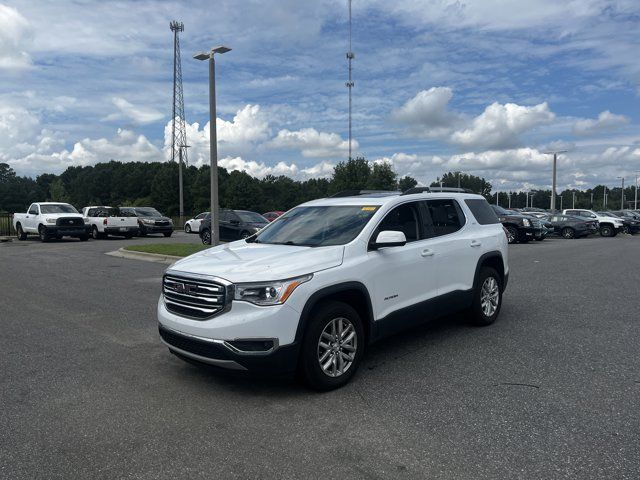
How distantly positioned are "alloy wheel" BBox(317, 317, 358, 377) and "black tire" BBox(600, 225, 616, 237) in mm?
33229

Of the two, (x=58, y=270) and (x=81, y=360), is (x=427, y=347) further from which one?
(x=58, y=270)

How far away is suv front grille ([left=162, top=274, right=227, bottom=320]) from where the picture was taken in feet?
14.0

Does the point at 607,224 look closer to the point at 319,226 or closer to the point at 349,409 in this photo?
the point at 319,226

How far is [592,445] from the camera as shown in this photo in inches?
137

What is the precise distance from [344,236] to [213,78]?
11.4m

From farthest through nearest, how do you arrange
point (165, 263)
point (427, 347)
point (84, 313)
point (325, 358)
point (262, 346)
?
point (165, 263) < point (84, 313) < point (427, 347) < point (325, 358) < point (262, 346)

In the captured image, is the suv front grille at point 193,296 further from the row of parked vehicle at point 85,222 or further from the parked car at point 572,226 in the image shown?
the parked car at point 572,226

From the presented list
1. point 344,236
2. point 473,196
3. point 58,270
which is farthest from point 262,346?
Answer: point 58,270

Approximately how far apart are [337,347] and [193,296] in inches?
52.5

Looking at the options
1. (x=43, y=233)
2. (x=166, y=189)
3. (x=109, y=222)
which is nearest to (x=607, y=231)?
(x=109, y=222)

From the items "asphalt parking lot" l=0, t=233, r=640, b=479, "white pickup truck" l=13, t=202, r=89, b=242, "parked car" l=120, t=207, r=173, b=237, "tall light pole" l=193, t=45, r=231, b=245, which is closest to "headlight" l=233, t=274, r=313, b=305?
"asphalt parking lot" l=0, t=233, r=640, b=479

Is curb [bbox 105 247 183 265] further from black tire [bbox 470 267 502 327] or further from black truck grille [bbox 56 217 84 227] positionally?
black tire [bbox 470 267 502 327]

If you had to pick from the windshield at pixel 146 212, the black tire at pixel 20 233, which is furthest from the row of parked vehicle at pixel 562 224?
the black tire at pixel 20 233

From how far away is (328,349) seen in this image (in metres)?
4.52
